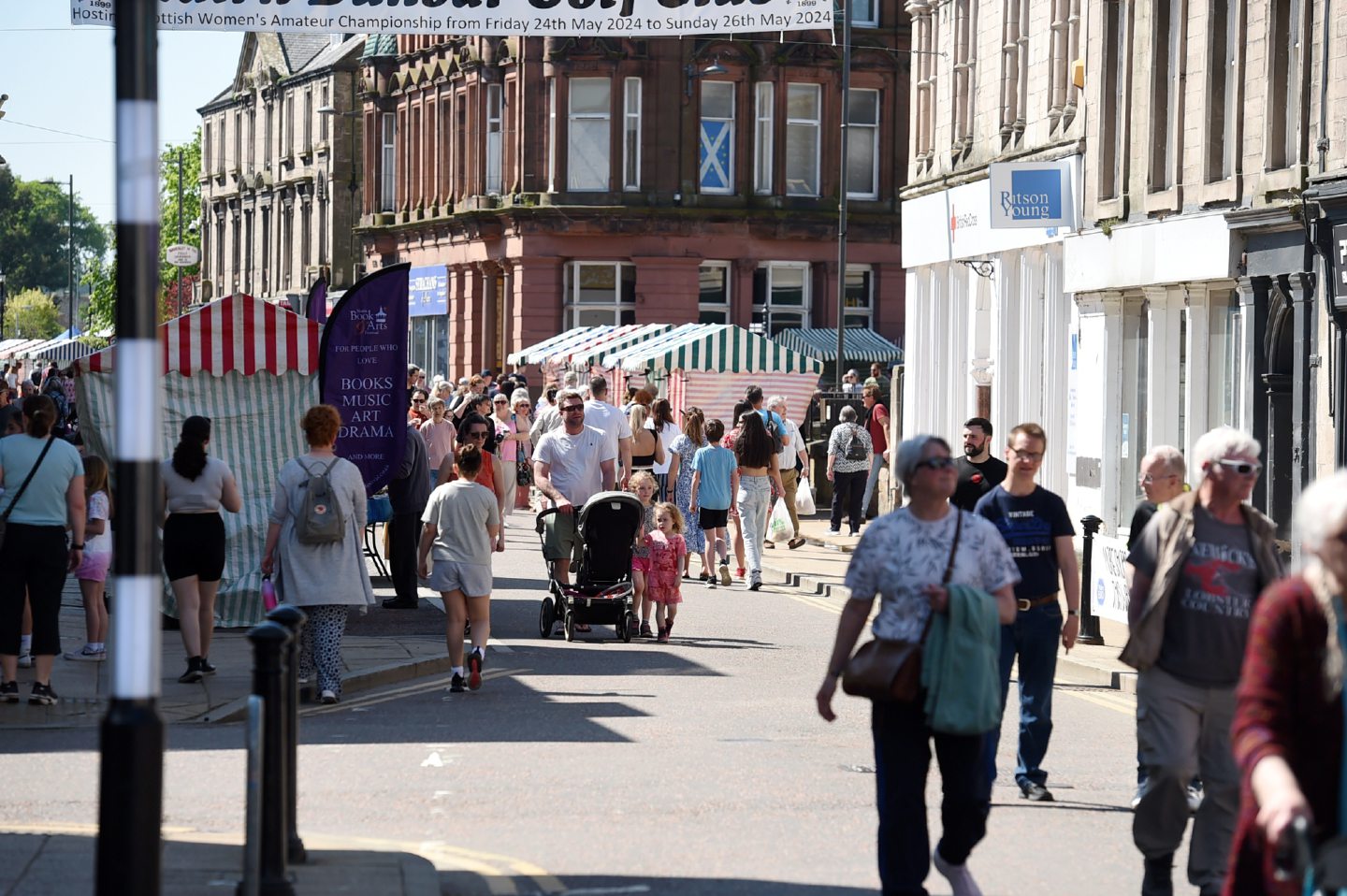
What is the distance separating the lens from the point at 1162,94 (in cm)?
2584

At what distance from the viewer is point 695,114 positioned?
180 ft

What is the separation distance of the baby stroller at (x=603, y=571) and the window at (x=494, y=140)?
39919 mm

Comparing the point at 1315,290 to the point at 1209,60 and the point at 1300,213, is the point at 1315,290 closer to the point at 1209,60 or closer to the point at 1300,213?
the point at 1300,213

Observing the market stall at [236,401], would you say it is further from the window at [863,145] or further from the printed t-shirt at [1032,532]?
the window at [863,145]

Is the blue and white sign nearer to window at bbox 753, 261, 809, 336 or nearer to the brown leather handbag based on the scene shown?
window at bbox 753, 261, 809, 336

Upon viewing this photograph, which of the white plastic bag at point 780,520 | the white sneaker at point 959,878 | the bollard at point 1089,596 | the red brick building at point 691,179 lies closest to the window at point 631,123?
the red brick building at point 691,179

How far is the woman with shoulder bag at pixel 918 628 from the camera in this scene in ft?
25.0

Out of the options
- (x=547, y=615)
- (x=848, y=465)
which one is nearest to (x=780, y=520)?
(x=848, y=465)

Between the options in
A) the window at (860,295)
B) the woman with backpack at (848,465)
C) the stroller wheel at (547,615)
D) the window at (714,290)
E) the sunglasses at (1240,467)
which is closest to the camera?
the sunglasses at (1240,467)

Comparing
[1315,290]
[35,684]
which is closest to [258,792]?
[35,684]

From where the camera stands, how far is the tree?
159 m

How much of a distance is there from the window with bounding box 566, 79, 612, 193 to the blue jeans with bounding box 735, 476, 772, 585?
32526mm

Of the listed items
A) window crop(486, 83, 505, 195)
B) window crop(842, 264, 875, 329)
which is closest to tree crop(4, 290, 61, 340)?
window crop(486, 83, 505, 195)

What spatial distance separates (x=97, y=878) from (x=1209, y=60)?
20.4 m
